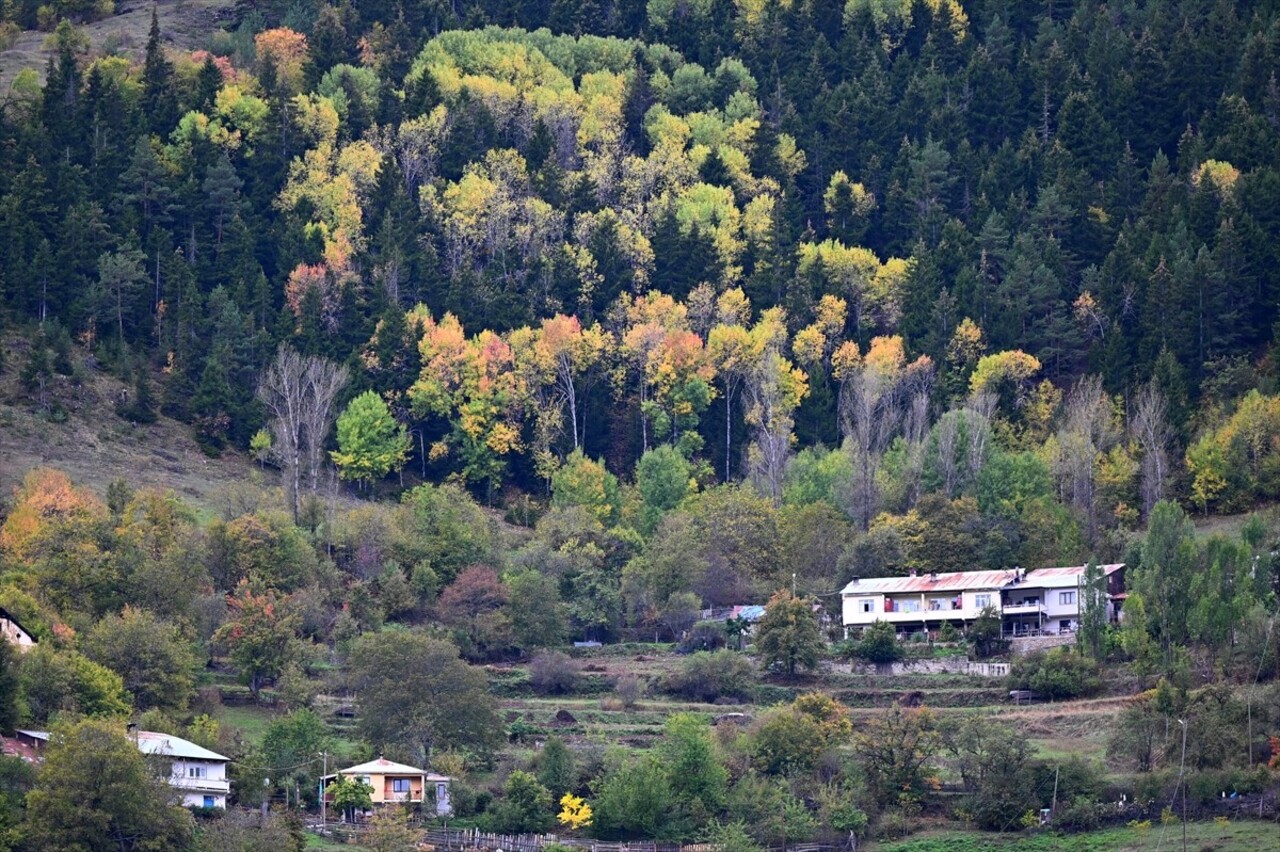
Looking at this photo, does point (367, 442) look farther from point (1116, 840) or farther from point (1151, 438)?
point (1116, 840)

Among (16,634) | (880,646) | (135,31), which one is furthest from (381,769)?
(135,31)

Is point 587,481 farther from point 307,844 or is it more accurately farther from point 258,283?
point 307,844

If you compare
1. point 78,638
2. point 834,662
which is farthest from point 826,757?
point 78,638

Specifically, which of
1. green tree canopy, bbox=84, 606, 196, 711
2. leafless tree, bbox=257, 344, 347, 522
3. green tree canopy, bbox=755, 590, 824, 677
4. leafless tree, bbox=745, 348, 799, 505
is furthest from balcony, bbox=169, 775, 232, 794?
leafless tree, bbox=745, 348, 799, 505

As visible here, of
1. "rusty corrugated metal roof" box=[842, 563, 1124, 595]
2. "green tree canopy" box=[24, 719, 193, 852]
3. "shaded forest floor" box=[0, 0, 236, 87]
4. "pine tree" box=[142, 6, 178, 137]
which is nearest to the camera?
"green tree canopy" box=[24, 719, 193, 852]

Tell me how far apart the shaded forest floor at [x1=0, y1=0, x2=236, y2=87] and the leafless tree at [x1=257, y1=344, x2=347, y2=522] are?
3048 cm

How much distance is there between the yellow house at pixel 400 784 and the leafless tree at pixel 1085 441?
33258 mm

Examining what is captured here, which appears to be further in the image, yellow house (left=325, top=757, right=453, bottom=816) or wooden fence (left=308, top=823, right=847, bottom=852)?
yellow house (left=325, top=757, right=453, bottom=816)

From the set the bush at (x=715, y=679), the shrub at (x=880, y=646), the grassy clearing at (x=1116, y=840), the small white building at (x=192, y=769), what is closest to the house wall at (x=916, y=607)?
the shrub at (x=880, y=646)

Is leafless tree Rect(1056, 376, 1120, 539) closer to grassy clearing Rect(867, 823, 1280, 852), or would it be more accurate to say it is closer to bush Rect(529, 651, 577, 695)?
bush Rect(529, 651, 577, 695)

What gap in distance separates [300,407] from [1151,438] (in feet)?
112

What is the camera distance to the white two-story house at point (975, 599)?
337 ft

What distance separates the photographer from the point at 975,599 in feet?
341

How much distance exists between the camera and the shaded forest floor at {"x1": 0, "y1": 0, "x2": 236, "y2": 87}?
479ft
